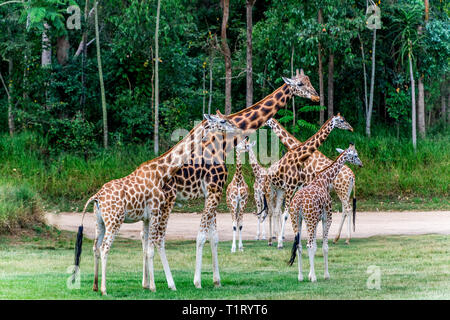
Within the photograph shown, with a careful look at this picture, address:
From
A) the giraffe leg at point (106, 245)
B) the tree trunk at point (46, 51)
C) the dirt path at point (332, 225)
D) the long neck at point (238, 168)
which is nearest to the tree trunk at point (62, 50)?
the tree trunk at point (46, 51)

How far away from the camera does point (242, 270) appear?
612 inches

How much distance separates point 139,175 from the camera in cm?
1307

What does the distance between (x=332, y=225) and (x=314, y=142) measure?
274 inches

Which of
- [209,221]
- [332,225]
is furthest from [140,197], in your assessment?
[332,225]

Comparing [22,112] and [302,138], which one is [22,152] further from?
[302,138]

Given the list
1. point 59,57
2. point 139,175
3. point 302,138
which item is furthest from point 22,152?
point 139,175

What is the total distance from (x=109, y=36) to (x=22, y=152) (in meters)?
8.03

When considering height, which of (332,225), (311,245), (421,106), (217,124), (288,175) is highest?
(421,106)

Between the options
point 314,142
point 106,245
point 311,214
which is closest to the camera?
point 106,245

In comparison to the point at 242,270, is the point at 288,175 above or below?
above

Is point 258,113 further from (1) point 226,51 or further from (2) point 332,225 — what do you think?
(1) point 226,51

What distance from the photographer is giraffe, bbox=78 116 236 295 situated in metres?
12.3

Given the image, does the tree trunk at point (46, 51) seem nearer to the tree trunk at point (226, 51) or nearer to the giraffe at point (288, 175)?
the tree trunk at point (226, 51)

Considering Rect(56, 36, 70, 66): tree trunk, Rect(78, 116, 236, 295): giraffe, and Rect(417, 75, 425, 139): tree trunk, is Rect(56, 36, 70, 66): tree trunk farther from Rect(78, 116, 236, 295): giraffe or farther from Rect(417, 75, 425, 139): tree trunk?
Rect(78, 116, 236, 295): giraffe
